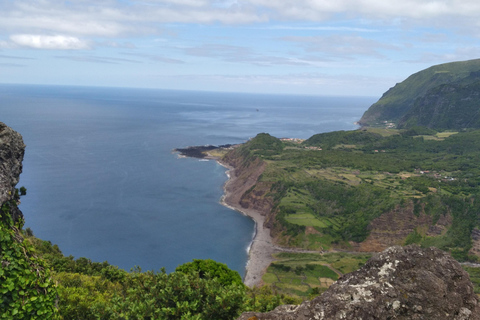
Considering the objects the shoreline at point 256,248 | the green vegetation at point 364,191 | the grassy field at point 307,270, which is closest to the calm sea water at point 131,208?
the shoreline at point 256,248

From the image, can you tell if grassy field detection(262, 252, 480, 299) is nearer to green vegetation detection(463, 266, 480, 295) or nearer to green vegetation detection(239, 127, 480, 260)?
green vegetation detection(463, 266, 480, 295)

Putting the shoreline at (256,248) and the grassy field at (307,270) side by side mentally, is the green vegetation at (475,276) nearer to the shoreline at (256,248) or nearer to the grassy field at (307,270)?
the grassy field at (307,270)

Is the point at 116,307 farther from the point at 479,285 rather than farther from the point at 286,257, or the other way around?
the point at 286,257

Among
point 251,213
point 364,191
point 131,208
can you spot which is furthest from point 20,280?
point 364,191

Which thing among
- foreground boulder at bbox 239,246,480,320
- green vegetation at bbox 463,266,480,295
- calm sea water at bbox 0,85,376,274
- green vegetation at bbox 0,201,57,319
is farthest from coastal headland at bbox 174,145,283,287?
foreground boulder at bbox 239,246,480,320

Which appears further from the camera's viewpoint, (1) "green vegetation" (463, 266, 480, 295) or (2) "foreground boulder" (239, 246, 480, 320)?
(1) "green vegetation" (463, 266, 480, 295)

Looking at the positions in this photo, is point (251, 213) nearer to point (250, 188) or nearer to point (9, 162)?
point (250, 188)
